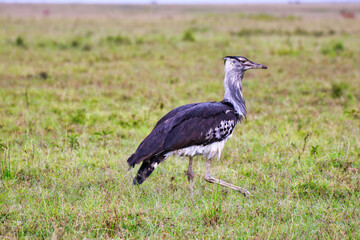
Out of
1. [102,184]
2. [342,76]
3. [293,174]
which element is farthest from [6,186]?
[342,76]

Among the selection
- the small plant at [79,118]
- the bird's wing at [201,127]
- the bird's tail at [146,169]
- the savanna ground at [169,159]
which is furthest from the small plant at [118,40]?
the bird's tail at [146,169]

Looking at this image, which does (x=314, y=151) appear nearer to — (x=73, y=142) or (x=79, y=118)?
(x=73, y=142)

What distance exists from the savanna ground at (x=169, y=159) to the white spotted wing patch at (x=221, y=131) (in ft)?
1.93

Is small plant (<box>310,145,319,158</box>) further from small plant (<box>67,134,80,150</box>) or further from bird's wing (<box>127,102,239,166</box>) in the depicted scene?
small plant (<box>67,134,80,150</box>)

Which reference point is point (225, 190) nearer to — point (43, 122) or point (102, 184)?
point (102, 184)

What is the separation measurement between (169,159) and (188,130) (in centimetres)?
139

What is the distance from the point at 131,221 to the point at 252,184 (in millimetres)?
1709

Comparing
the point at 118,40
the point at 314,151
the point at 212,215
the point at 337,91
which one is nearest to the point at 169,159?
the point at 314,151

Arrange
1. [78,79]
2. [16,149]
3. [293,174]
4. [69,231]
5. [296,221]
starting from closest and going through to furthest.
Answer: [69,231] < [296,221] < [293,174] < [16,149] < [78,79]

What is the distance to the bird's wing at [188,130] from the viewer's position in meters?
4.50

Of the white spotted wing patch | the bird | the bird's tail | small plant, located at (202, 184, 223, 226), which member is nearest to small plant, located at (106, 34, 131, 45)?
the bird

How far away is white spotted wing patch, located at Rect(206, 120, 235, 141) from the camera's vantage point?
4.67m

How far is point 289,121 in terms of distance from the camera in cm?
768

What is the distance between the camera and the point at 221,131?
15.5ft
